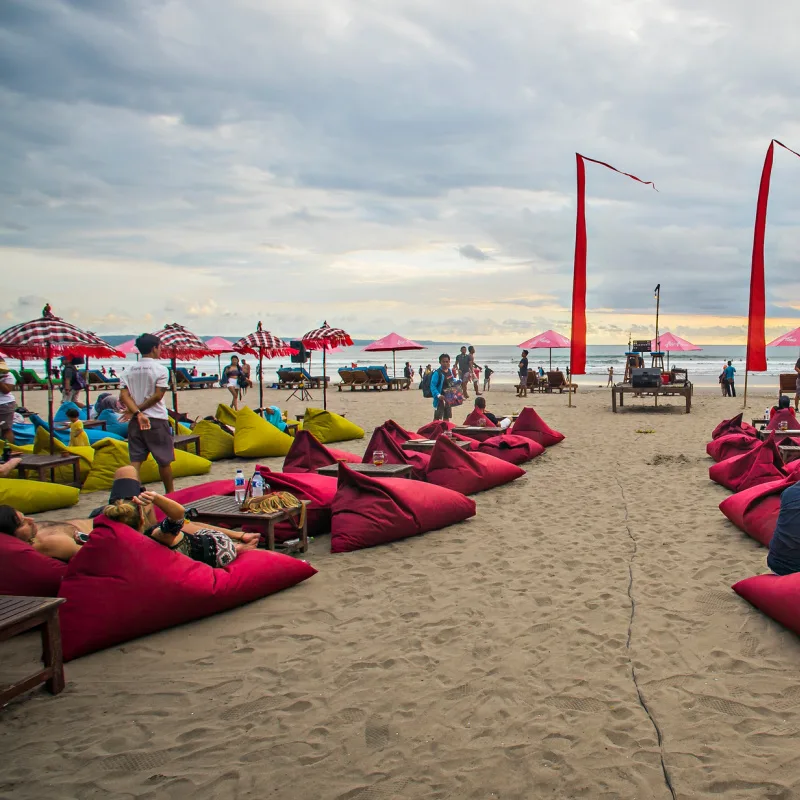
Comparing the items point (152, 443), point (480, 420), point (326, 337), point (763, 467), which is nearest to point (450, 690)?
point (152, 443)

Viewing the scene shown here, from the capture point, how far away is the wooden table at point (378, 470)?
6.62 meters

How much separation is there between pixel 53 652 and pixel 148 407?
329 cm

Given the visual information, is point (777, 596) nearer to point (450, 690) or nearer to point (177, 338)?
point (450, 690)

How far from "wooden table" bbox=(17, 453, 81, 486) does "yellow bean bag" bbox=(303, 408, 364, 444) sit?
13.0 ft

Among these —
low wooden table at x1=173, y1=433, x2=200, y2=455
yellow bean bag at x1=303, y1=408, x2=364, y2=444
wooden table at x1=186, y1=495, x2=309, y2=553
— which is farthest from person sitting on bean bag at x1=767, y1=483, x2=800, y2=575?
yellow bean bag at x1=303, y1=408, x2=364, y2=444

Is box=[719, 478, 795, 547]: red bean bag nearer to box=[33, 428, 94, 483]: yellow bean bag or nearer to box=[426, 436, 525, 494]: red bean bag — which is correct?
box=[426, 436, 525, 494]: red bean bag

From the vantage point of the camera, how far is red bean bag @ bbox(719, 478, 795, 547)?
16.9 ft

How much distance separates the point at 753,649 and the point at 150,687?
302 centimetres

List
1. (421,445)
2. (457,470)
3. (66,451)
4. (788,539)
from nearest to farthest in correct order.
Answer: (788,539)
(457,470)
(66,451)
(421,445)

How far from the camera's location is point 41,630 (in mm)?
3051

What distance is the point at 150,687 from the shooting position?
318 cm

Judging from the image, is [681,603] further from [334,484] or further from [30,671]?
[30,671]

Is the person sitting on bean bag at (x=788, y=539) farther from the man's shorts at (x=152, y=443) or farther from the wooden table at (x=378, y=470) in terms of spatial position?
the man's shorts at (x=152, y=443)

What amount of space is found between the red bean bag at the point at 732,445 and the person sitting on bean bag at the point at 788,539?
461cm
